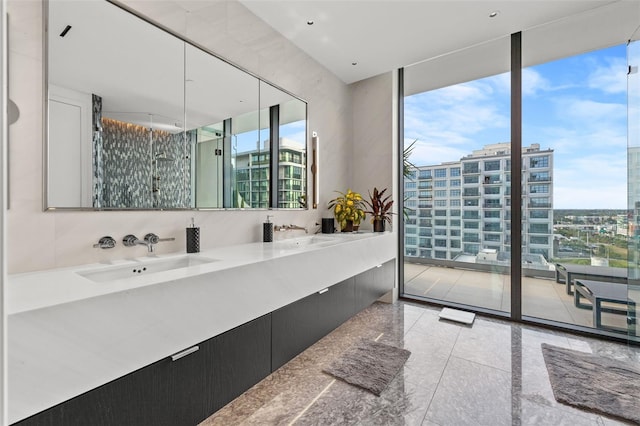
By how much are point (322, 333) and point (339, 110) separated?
255 cm

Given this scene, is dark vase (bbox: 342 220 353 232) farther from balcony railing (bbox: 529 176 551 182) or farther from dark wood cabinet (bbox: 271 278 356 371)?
balcony railing (bbox: 529 176 551 182)

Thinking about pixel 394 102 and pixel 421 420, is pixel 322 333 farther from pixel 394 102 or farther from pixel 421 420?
pixel 394 102

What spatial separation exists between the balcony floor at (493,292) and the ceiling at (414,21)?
87.9 inches

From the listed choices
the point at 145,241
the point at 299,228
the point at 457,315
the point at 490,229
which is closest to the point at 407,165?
the point at 490,229

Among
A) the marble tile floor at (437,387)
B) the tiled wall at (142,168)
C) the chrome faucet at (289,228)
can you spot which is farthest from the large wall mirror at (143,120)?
the marble tile floor at (437,387)

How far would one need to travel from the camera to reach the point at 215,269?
1.30 m

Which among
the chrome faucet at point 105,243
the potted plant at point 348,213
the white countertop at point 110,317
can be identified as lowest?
the white countertop at point 110,317

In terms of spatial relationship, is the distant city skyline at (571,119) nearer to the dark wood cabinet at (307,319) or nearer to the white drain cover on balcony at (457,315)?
the white drain cover on balcony at (457,315)

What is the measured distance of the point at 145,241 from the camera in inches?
64.0

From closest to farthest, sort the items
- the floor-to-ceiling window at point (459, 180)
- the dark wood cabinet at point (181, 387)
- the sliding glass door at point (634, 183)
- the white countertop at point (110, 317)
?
the white countertop at point (110, 317)
the dark wood cabinet at point (181, 387)
the sliding glass door at point (634, 183)
the floor-to-ceiling window at point (459, 180)

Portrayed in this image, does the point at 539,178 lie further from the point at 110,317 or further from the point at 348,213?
the point at 110,317

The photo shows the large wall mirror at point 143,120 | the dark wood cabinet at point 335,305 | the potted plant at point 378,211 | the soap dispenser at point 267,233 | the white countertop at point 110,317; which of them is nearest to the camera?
the white countertop at point 110,317

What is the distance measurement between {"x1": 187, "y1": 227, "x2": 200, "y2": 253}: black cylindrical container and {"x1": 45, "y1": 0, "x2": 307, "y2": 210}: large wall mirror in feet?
0.59

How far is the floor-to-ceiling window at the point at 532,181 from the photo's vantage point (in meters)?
2.51
